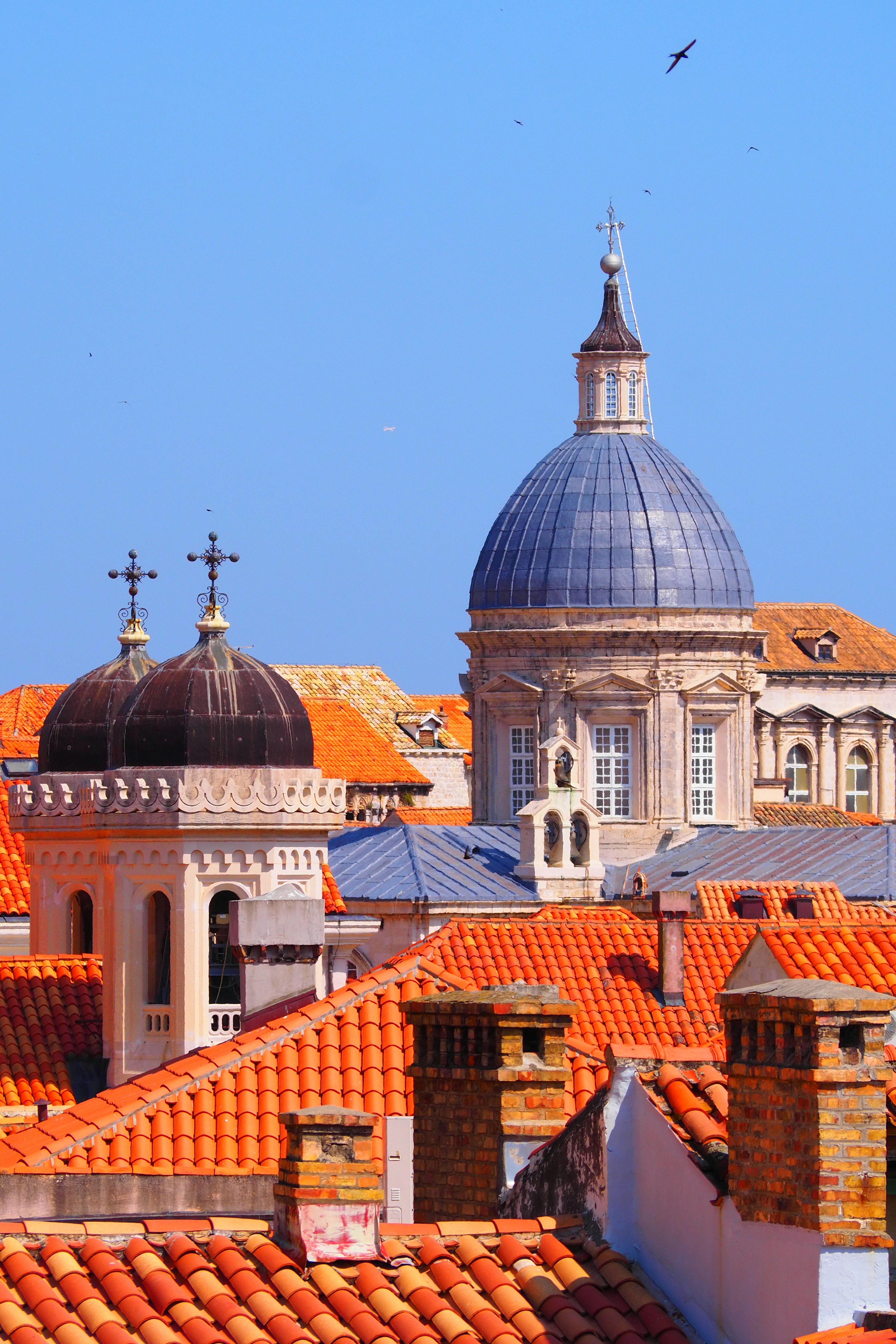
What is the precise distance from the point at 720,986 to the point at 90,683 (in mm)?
8113

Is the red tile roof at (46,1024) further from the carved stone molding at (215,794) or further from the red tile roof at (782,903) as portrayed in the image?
the red tile roof at (782,903)

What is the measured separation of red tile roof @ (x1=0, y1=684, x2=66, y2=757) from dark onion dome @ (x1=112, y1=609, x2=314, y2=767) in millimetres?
39859

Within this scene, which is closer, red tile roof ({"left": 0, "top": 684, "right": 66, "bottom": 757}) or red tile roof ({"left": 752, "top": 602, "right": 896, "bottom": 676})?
red tile roof ({"left": 0, "top": 684, "right": 66, "bottom": 757})

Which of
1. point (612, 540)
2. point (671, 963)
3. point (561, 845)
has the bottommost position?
point (671, 963)

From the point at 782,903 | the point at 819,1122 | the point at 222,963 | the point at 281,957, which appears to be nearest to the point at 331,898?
the point at 222,963

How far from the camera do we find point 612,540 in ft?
216

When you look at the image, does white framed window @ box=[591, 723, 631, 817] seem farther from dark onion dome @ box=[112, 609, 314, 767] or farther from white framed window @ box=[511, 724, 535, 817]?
dark onion dome @ box=[112, 609, 314, 767]

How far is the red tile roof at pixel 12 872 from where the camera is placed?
128 ft

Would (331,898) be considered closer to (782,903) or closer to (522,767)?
(782,903)

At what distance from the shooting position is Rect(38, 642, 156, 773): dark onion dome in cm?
3541

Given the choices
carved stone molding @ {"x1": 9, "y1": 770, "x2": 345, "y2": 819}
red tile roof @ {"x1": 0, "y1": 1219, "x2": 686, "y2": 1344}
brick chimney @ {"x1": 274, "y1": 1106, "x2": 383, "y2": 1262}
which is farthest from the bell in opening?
red tile roof @ {"x1": 0, "y1": 1219, "x2": 686, "y2": 1344}

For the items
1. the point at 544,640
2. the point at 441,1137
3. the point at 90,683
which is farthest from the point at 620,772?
the point at 441,1137

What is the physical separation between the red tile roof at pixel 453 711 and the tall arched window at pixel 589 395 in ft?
133

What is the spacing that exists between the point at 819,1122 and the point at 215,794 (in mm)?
18202
